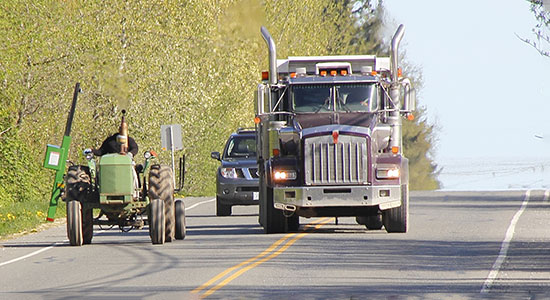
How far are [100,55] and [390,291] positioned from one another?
83.1 ft

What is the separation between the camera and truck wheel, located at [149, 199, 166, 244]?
20984 millimetres

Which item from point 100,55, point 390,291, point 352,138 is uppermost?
point 100,55

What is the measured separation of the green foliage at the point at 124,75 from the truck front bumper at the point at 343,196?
41.4ft

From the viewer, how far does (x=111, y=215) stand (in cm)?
2166

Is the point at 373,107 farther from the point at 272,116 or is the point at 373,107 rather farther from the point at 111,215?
the point at 111,215

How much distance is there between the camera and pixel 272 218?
76.6ft

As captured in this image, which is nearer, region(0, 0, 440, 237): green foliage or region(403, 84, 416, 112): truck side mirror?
region(403, 84, 416, 112): truck side mirror

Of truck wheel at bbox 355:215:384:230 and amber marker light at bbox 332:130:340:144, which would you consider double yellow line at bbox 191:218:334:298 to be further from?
amber marker light at bbox 332:130:340:144

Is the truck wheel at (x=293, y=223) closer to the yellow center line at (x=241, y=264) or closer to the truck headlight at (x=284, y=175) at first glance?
the yellow center line at (x=241, y=264)

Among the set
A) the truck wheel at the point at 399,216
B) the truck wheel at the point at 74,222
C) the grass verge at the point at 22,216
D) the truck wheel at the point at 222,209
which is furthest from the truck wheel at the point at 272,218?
the truck wheel at the point at 222,209

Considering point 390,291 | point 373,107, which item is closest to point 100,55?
point 373,107

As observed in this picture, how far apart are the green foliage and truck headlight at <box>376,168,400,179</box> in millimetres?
13489

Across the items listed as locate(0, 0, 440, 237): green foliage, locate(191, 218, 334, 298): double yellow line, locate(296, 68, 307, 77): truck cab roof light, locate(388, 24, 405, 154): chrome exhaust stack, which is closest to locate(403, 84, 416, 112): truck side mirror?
locate(388, 24, 405, 154): chrome exhaust stack

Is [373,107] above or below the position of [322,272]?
above
